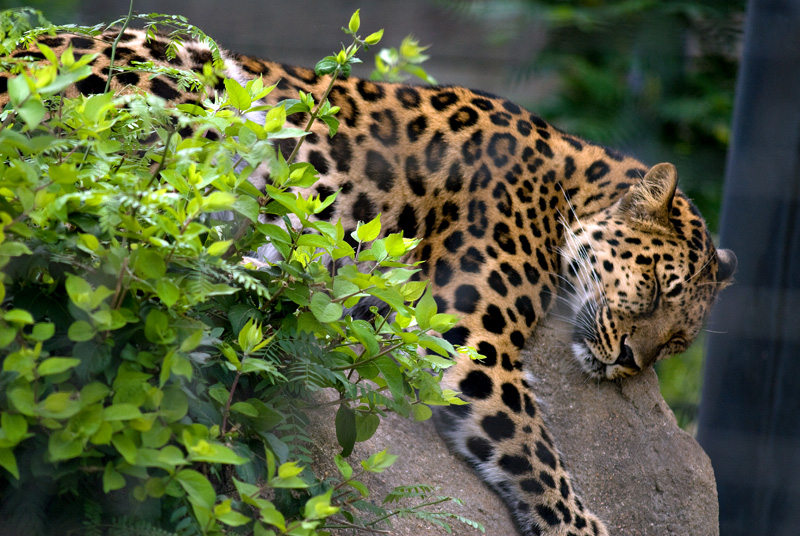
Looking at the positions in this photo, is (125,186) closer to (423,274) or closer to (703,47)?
(423,274)

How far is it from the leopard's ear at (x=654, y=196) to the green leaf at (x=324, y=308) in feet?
5.29

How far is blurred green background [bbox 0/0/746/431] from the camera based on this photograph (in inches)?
215

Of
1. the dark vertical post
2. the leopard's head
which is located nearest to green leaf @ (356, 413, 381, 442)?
the leopard's head

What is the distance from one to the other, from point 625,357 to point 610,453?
0.31 m

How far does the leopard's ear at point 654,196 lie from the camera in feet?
8.95

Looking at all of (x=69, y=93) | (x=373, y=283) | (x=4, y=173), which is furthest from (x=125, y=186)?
(x=69, y=93)

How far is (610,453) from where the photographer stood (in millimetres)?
2635

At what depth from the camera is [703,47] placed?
5.54 meters

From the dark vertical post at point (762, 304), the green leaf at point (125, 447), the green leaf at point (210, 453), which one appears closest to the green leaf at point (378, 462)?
the green leaf at point (210, 453)

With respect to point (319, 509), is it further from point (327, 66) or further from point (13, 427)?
point (327, 66)

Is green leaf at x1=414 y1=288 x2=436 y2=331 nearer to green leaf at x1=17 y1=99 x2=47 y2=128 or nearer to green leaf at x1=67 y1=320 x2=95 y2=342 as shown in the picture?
green leaf at x1=67 y1=320 x2=95 y2=342

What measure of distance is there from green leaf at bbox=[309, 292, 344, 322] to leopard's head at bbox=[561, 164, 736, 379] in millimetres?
1390

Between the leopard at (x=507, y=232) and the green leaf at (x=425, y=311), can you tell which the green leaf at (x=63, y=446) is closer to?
the green leaf at (x=425, y=311)

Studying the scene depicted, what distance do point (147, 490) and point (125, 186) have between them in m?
0.48
